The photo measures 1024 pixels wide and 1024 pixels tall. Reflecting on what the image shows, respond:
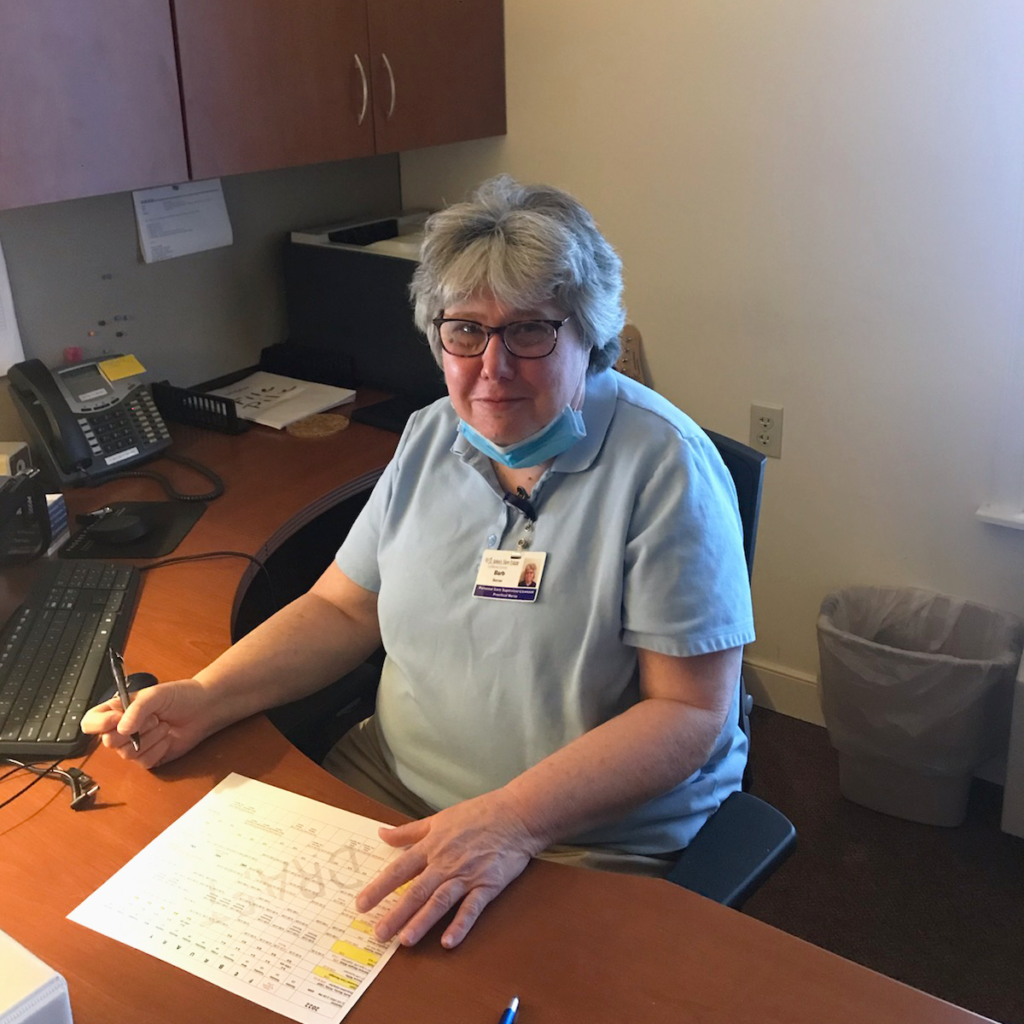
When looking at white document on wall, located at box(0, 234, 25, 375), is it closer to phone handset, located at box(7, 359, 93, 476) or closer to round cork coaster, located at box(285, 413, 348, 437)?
phone handset, located at box(7, 359, 93, 476)

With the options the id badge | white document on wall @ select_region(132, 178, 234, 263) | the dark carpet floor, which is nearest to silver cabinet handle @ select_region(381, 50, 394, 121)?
white document on wall @ select_region(132, 178, 234, 263)

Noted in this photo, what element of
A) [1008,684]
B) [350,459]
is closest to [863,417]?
[1008,684]

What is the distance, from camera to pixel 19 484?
1610mm

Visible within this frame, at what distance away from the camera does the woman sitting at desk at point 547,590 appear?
1216 mm

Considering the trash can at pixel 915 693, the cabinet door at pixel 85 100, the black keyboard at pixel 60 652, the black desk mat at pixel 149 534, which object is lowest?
the trash can at pixel 915 693

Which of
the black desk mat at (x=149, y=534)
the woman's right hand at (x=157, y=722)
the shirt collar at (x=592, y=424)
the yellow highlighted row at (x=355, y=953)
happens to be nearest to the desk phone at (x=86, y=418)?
the black desk mat at (x=149, y=534)

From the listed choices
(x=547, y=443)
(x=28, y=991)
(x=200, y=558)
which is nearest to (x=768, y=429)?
(x=547, y=443)

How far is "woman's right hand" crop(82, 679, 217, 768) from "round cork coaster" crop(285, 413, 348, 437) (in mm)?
976

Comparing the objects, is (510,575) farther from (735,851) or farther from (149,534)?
(149,534)

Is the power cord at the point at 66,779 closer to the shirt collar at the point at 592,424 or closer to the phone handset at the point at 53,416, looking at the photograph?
the shirt collar at the point at 592,424

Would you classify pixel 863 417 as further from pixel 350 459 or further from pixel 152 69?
pixel 152 69

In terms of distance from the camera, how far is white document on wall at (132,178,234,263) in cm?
213

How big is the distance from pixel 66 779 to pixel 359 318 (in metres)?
1.41

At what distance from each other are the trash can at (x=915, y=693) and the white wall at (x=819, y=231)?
71 millimetres
